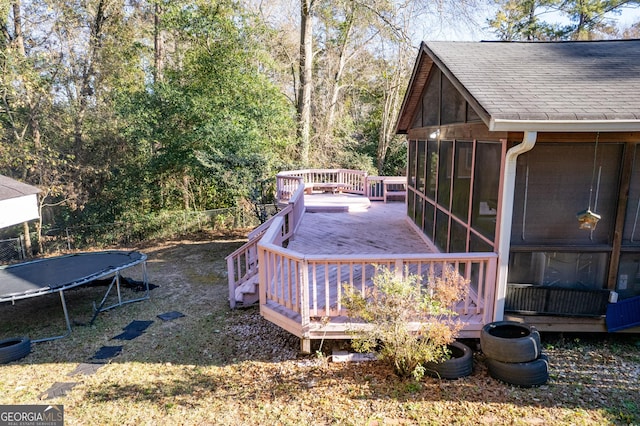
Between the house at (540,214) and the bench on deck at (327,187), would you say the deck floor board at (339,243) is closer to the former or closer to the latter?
the house at (540,214)

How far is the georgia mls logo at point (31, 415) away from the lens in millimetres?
3771

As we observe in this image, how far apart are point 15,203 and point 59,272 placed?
140 centimetres

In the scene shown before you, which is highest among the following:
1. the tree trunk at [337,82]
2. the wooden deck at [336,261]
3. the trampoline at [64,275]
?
the tree trunk at [337,82]

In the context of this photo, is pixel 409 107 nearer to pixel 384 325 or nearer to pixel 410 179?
pixel 410 179

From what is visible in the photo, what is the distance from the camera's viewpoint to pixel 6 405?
4.06 m

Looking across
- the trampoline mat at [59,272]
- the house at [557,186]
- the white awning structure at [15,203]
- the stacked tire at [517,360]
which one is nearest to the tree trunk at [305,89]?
the trampoline mat at [59,272]

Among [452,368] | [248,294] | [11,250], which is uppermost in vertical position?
[452,368]

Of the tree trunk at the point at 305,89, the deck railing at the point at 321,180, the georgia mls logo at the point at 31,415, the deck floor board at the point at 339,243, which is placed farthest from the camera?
the tree trunk at the point at 305,89

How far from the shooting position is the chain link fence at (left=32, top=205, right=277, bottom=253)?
43.2 ft

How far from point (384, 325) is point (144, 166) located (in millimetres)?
12897

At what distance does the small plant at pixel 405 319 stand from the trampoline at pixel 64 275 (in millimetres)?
4511

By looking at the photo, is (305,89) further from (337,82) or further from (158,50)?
(158,50)

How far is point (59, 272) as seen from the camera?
691 cm

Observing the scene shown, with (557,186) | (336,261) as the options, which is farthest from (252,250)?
(557,186)
